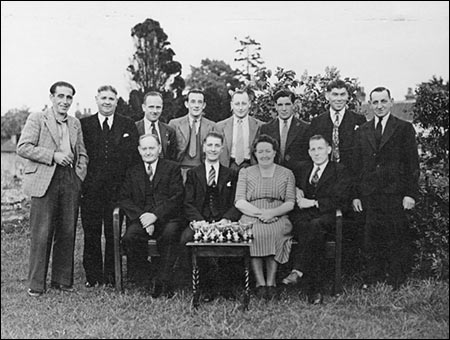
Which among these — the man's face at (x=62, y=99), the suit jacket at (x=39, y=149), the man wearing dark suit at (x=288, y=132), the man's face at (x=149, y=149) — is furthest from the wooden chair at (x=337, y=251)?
the man's face at (x=62, y=99)

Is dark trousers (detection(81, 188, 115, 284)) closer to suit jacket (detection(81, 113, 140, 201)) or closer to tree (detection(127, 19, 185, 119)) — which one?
suit jacket (detection(81, 113, 140, 201))

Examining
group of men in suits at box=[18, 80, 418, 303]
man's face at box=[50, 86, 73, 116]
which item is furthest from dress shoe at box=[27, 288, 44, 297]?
man's face at box=[50, 86, 73, 116]

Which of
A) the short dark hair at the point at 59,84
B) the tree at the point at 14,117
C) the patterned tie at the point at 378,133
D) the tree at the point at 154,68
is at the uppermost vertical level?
the tree at the point at 154,68

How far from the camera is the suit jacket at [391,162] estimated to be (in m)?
5.78

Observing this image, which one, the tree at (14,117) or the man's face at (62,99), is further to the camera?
the tree at (14,117)

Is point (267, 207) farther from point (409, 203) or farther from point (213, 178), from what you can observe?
point (409, 203)

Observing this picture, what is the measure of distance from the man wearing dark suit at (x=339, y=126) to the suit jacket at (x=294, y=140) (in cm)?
12

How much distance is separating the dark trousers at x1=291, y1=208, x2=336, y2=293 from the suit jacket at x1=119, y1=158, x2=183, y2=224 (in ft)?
4.06

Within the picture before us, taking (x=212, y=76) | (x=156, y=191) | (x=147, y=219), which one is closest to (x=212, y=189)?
(x=156, y=191)

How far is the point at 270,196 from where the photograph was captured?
570 centimetres

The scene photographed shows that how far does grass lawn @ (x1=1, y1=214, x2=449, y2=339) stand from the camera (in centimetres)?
458

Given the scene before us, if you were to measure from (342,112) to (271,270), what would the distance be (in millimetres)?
1839

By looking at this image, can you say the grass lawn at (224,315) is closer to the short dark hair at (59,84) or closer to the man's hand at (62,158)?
the man's hand at (62,158)

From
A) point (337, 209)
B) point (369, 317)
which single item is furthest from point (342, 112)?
point (369, 317)
